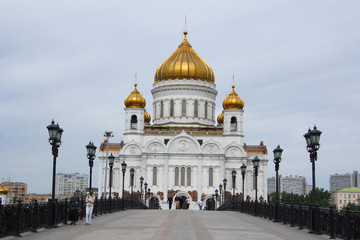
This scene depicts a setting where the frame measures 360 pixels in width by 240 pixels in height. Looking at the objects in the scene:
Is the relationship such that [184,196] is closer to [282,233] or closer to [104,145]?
[104,145]

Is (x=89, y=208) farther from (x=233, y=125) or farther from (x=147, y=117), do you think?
(x=147, y=117)

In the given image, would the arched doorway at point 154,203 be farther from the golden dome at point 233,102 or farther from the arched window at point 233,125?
the golden dome at point 233,102

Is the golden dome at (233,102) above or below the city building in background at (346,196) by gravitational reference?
above

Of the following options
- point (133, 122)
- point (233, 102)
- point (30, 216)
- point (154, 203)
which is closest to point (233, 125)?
point (233, 102)

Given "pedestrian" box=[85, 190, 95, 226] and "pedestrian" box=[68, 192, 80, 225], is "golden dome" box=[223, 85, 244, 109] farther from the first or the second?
"pedestrian" box=[68, 192, 80, 225]

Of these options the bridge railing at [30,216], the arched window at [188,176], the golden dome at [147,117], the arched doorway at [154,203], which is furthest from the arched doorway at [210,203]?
the bridge railing at [30,216]

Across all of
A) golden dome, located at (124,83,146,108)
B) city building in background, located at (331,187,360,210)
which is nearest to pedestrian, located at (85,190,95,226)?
golden dome, located at (124,83,146,108)

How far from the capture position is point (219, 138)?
6525 cm

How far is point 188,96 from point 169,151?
890 cm

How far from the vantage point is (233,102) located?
66.0 meters

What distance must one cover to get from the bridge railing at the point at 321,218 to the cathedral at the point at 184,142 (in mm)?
34216

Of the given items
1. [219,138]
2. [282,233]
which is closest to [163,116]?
[219,138]

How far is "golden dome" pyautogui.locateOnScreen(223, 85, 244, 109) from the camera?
216ft

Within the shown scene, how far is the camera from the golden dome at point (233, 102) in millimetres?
65938
